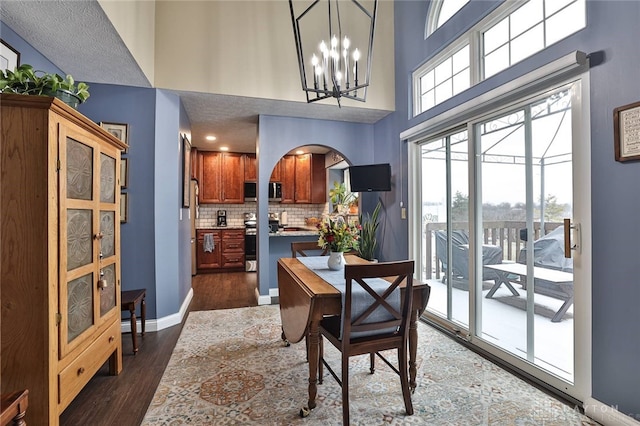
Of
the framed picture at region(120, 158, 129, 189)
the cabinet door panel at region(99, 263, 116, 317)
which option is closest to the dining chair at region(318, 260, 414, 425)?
the cabinet door panel at region(99, 263, 116, 317)

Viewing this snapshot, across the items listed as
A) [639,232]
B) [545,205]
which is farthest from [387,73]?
[639,232]

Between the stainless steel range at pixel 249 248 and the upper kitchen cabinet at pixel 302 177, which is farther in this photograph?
the upper kitchen cabinet at pixel 302 177

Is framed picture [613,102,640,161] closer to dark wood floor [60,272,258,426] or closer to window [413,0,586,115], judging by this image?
window [413,0,586,115]

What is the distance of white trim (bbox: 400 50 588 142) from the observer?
1867mm

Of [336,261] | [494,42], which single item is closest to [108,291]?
[336,261]

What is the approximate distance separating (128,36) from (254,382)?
2.77 meters

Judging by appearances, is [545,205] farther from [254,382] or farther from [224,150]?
[224,150]

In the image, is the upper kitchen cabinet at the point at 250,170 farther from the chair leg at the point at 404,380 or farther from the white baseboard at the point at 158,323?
the chair leg at the point at 404,380

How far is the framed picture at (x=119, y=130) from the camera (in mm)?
3072

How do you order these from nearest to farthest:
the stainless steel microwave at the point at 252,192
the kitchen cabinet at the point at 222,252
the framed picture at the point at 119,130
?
the framed picture at the point at 119,130, the kitchen cabinet at the point at 222,252, the stainless steel microwave at the point at 252,192

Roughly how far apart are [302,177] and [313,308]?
5.12 metres

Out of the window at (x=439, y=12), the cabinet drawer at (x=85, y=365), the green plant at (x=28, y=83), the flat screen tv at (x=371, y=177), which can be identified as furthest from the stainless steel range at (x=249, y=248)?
the green plant at (x=28, y=83)

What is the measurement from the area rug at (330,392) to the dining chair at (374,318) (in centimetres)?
23

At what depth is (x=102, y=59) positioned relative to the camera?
2.56 m
